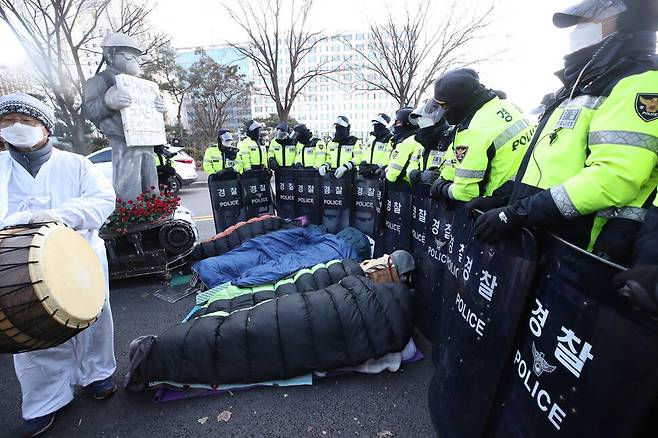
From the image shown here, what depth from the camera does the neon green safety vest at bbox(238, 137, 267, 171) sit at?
648 cm

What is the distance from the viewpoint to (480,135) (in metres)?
2.21

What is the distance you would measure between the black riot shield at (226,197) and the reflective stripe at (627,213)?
566 cm

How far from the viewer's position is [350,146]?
20.2 feet

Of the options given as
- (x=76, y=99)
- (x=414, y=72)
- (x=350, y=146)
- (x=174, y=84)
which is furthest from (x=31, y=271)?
(x=174, y=84)

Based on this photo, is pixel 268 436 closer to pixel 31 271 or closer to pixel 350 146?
pixel 31 271

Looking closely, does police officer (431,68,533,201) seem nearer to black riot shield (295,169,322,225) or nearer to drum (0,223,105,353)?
drum (0,223,105,353)

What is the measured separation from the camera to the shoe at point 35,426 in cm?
210

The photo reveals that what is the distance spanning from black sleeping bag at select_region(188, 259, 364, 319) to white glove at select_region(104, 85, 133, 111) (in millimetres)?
3390

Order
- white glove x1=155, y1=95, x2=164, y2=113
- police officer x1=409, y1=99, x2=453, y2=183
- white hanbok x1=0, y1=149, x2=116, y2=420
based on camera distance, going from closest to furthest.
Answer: white hanbok x1=0, y1=149, x2=116, y2=420
police officer x1=409, y1=99, x2=453, y2=183
white glove x1=155, y1=95, x2=164, y2=113

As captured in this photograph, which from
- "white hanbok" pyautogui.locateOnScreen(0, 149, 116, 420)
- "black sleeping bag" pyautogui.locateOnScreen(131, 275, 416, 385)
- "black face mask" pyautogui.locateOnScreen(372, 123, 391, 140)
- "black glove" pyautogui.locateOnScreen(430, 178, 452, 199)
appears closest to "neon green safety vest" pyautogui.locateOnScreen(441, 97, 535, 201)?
"black glove" pyautogui.locateOnScreen(430, 178, 452, 199)

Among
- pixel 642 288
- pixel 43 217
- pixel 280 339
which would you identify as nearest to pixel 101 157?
pixel 43 217

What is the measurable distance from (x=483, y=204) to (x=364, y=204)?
3.69 meters

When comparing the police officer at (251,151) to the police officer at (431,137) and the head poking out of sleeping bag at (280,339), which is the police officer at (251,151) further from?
the head poking out of sleeping bag at (280,339)

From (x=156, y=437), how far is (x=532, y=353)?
2283mm
